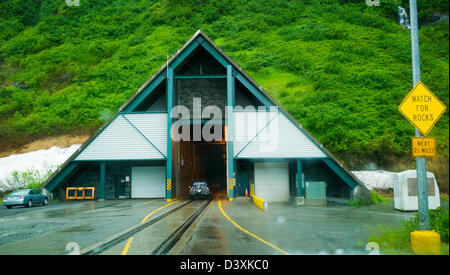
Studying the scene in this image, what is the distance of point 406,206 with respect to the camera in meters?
17.8

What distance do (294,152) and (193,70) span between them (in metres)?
13.4

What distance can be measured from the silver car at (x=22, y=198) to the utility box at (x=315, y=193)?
21542mm

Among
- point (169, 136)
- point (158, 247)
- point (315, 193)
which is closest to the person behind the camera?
point (158, 247)

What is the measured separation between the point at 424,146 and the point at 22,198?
87.7 feet

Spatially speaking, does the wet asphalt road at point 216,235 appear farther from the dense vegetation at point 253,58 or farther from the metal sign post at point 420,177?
the dense vegetation at point 253,58

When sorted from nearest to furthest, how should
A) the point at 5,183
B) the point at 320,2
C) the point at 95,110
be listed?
the point at 5,183
the point at 95,110
the point at 320,2

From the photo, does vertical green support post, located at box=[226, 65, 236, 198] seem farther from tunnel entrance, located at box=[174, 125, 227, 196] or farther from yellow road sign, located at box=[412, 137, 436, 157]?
yellow road sign, located at box=[412, 137, 436, 157]

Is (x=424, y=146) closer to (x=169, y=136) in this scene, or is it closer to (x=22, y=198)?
(x=169, y=136)

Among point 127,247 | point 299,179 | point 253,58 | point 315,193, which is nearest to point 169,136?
point 299,179

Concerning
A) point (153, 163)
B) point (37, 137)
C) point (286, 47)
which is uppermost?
point (286, 47)

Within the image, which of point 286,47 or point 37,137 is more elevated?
point 286,47

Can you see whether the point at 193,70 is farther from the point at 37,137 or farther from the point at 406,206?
the point at 37,137

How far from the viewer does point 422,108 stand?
8.84 metres
